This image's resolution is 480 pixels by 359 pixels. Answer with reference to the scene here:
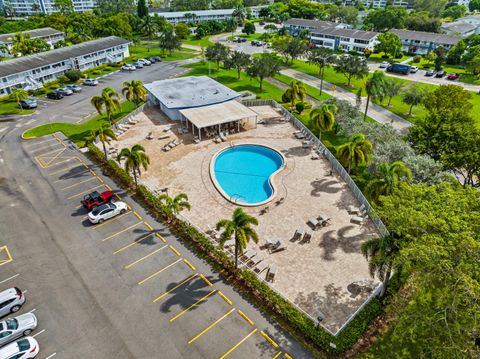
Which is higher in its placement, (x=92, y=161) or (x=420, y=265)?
(x=420, y=265)

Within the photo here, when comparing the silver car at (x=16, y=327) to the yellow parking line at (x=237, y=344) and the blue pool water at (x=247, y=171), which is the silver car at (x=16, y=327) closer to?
the yellow parking line at (x=237, y=344)

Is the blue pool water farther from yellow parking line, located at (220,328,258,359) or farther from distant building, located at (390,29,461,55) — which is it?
distant building, located at (390,29,461,55)

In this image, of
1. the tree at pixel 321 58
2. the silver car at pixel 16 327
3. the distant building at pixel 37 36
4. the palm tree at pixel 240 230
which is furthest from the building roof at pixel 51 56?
the palm tree at pixel 240 230

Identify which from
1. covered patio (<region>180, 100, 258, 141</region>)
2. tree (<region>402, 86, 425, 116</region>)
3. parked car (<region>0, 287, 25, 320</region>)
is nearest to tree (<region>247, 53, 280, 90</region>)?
covered patio (<region>180, 100, 258, 141</region>)

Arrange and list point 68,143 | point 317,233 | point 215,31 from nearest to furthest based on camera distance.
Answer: point 317,233 → point 68,143 → point 215,31

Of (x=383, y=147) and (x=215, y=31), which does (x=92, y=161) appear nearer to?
(x=383, y=147)

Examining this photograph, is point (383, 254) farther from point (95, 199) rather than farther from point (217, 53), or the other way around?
point (217, 53)

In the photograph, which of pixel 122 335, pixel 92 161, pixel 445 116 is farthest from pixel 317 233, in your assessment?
pixel 92 161
